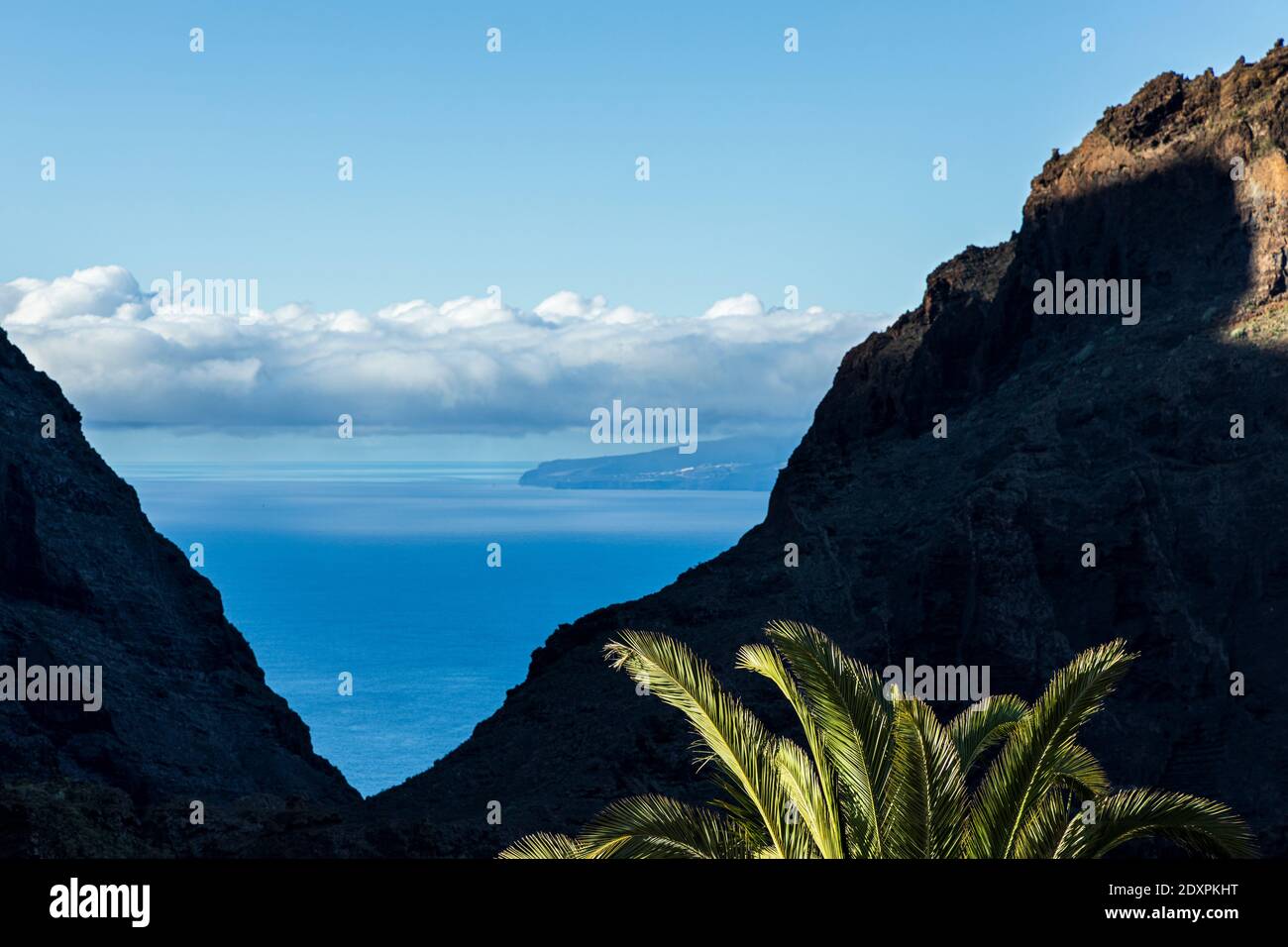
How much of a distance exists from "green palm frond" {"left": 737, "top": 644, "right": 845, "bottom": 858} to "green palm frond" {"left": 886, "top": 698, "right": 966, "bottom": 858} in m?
0.60

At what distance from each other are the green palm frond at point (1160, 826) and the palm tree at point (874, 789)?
0.02 m

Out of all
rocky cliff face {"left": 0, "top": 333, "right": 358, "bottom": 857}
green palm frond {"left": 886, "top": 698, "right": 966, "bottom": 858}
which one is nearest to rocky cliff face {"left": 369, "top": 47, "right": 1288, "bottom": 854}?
rocky cliff face {"left": 0, "top": 333, "right": 358, "bottom": 857}

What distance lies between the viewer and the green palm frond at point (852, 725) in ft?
50.5

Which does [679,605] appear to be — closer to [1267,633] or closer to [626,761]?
[626,761]

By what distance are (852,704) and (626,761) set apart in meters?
41.5

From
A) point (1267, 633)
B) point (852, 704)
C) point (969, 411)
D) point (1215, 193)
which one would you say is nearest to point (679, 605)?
point (969, 411)

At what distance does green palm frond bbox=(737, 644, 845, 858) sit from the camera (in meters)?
15.6

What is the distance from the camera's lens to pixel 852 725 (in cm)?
1541

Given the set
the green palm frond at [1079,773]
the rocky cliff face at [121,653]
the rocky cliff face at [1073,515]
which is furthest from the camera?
the rocky cliff face at [121,653]

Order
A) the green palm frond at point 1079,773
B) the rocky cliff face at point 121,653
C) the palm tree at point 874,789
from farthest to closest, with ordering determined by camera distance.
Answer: the rocky cliff face at point 121,653 < the green palm frond at point 1079,773 < the palm tree at point 874,789

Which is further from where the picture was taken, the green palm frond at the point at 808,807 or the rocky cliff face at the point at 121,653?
the rocky cliff face at the point at 121,653

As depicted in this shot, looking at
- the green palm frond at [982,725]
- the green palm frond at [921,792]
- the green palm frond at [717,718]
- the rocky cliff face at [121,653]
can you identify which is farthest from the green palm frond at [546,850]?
the rocky cliff face at [121,653]

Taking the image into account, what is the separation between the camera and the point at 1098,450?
64.6m

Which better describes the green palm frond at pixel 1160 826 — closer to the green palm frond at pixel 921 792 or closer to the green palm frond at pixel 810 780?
the green palm frond at pixel 921 792
